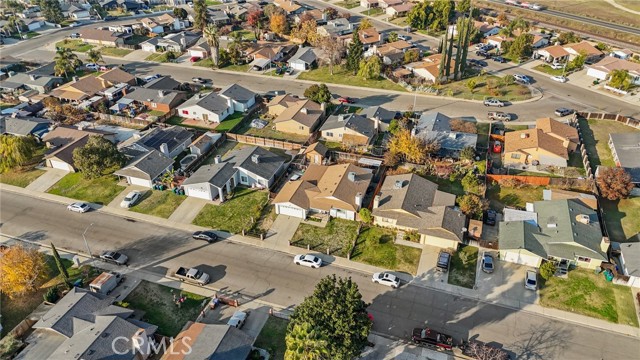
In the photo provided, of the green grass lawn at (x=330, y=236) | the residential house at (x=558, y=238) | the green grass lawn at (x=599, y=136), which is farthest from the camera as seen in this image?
the green grass lawn at (x=599, y=136)

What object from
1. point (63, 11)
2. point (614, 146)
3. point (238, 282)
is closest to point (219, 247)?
point (238, 282)

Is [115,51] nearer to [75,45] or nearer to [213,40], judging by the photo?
[75,45]

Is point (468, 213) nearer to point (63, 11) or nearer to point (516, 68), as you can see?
point (516, 68)

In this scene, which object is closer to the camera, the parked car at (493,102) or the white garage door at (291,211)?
the white garage door at (291,211)

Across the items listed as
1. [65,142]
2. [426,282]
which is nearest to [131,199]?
[65,142]

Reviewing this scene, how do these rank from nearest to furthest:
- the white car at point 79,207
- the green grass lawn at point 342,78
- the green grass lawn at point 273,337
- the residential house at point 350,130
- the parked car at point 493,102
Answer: the green grass lawn at point 273,337, the white car at point 79,207, the residential house at point 350,130, the parked car at point 493,102, the green grass lawn at point 342,78

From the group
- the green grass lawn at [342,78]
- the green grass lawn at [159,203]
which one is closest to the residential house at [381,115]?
the green grass lawn at [342,78]

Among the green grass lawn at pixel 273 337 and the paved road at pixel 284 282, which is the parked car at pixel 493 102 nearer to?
the paved road at pixel 284 282

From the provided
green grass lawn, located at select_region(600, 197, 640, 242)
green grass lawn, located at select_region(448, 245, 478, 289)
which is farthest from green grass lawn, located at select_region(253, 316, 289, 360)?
green grass lawn, located at select_region(600, 197, 640, 242)
